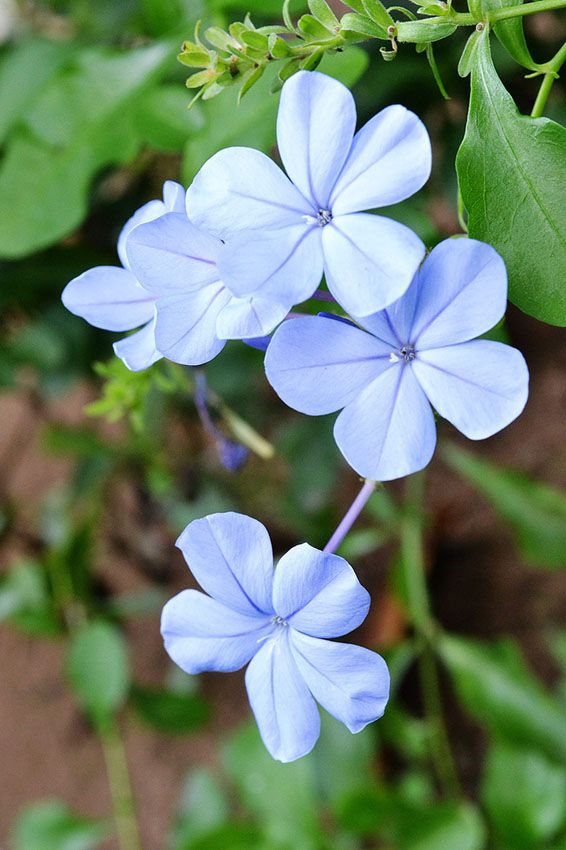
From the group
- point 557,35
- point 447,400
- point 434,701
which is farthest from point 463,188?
point 434,701

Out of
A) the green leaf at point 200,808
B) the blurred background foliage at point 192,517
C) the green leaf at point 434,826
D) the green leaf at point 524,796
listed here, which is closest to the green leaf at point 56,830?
the blurred background foliage at point 192,517

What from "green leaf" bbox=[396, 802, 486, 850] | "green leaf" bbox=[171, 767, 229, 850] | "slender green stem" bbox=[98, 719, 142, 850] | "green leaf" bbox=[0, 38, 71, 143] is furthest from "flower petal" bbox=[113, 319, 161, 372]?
"green leaf" bbox=[171, 767, 229, 850]

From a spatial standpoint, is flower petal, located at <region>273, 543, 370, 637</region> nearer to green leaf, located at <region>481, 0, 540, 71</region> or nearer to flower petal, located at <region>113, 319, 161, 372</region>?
flower petal, located at <region>113, 319, 161, 372</region>

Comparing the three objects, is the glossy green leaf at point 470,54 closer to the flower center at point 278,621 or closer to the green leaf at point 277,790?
the flower center at point 278,621

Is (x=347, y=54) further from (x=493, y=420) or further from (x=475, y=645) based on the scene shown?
(x=475, y=645)

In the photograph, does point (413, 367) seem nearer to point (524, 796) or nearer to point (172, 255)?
point (172, 255)
